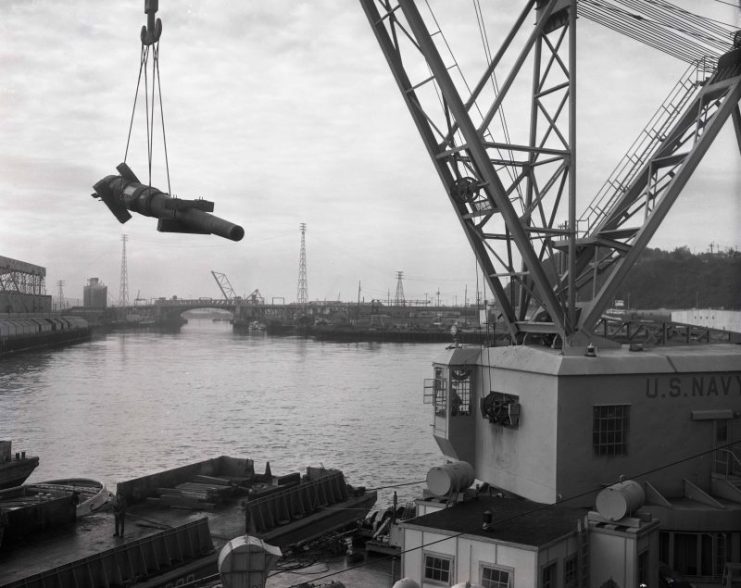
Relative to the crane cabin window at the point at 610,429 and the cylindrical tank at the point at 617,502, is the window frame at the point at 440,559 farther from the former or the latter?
the crane cabin window at the point at 610,429

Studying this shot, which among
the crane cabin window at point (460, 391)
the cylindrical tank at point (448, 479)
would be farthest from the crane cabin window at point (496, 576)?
the crane cabin window at point (460, 391)

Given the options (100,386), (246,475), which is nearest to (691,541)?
(246,475)

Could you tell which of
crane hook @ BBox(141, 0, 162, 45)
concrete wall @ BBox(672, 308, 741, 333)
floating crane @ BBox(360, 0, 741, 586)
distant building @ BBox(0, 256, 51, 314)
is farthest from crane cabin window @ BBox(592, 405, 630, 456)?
distant building @ BBox(0, 256, 51, 314)

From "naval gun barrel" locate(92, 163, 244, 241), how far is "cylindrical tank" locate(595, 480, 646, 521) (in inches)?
327

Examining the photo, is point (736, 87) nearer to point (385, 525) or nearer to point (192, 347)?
point (385, 525)

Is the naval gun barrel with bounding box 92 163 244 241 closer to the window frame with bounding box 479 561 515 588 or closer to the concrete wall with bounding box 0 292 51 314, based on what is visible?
the window frame with bounding box 479 561 515 588

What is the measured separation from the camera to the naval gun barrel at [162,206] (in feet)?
19.9

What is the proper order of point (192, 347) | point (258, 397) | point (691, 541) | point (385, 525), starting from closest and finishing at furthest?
point (691, 541) < point (385, 525) < point (258, 397) < point (192, 347)

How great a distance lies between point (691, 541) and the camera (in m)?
14.6

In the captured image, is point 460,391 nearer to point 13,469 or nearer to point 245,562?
point 245,562

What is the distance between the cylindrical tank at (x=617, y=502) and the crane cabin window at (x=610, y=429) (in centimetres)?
332

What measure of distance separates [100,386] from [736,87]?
53.3 meters

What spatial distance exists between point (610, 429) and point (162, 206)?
11813mm

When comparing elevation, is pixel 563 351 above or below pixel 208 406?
above
